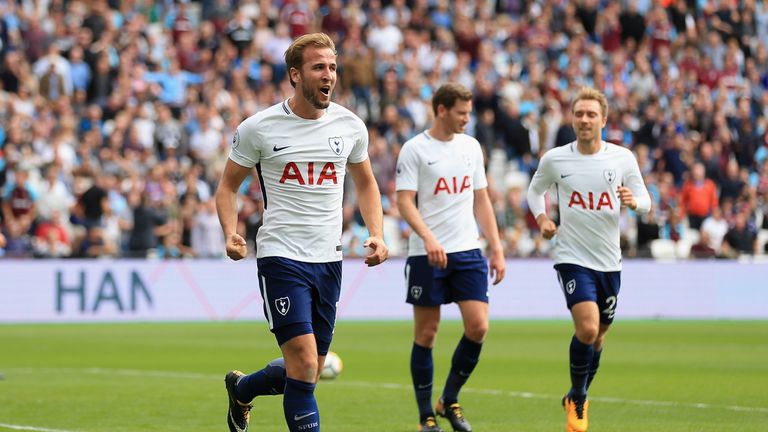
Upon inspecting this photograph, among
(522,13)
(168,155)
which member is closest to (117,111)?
(168,155)

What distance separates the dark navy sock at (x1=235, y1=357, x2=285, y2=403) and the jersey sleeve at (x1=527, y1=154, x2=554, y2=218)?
3.38 meters

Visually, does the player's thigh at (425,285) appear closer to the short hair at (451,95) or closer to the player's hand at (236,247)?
the short hair at (451,95)

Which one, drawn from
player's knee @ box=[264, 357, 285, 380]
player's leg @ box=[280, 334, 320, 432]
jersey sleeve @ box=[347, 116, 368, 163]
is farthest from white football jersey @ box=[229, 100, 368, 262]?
player's knee @ box=[264, 357, 285, 380]

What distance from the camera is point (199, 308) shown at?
25828 millimetres

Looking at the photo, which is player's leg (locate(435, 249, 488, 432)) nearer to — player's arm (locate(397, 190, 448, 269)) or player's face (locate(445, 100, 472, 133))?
player's arm (locate(397, 190, 448, 269))

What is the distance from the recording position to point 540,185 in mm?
12008

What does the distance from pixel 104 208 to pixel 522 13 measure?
14.5 m

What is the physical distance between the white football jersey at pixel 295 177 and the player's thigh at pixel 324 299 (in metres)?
0.07

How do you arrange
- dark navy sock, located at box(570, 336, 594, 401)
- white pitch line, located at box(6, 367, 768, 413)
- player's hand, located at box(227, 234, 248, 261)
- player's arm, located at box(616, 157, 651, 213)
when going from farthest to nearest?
white pitch line, located at box(6, 367, 768, 413)
player's arm, located at box(616, 157, 651, 213)
dark navy sock, located at box(570, 336, 594, 401)
player's hand, located at box(227, 234, 248, 261)

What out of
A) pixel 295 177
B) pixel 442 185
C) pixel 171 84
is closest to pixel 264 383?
pixel 295 177

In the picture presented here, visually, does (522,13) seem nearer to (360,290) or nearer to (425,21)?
(425,21)

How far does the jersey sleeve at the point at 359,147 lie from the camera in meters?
8.89

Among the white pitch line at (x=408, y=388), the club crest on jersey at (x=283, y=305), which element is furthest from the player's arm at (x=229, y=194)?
the white pitch line at (x=408, y=388)

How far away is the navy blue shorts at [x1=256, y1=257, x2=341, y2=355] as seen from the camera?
334 inches
